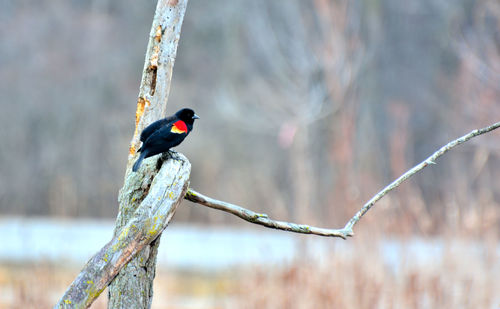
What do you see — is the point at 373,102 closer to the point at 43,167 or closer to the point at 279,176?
the point at 279,176

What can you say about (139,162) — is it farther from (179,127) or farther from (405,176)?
(405,176)

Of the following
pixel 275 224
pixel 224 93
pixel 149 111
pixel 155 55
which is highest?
pixel 224 93

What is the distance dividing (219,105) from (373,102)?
10.3 feet

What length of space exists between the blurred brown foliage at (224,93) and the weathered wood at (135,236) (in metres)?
7.81

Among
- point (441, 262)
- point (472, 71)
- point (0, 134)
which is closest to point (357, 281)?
point (441, 262)

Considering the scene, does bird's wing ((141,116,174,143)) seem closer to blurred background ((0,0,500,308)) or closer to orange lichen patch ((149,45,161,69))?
orange lichen patch ((149,45,161,69))

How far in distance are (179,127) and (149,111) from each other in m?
0.15

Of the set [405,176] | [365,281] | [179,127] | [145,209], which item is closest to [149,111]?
[179,127]

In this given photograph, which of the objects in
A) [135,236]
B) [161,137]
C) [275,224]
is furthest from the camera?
[161,137]

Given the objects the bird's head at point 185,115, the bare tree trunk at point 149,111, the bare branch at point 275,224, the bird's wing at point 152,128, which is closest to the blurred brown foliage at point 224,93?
the bird's head at point 185,115

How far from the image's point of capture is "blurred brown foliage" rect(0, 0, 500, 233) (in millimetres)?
10594

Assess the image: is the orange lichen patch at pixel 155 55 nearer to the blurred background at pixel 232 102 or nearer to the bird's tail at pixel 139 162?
the bird's tail at pixel 139 162

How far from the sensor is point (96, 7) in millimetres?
14250

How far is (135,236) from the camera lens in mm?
1532
